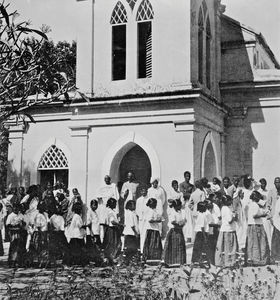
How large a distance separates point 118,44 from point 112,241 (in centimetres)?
598

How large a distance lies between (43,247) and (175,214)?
2.78m

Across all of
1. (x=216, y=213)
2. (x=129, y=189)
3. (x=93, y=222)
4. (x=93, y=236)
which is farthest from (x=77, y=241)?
(x=129, y=189)

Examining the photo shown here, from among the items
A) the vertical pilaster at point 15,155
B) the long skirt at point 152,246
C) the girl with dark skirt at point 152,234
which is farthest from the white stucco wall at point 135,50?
the long skirt at point 152,246

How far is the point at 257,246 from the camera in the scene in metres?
9.73

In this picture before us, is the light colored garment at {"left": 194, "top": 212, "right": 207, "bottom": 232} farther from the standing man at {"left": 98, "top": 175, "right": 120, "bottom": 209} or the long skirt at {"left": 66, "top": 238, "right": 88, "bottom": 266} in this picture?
the standing man at {"left": 98, "top": 175, "right": 120, "bottom": 209}

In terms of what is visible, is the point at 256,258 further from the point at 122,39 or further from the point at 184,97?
the point at 122,39

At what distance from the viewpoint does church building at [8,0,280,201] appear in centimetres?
1296

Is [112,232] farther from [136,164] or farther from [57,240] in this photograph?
[136,164]

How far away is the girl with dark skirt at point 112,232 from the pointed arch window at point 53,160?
15.4ft

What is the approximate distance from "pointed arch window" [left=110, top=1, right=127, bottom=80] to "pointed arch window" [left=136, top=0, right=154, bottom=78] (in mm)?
486

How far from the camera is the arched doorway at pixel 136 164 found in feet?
45.5

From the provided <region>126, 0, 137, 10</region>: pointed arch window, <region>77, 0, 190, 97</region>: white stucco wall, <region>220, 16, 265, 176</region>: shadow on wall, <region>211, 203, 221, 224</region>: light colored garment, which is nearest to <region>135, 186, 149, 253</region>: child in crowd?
<region>211, 203, 221, 224</region>: light colored garment

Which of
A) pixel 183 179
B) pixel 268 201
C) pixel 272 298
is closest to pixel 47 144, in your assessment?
pixel 183 179

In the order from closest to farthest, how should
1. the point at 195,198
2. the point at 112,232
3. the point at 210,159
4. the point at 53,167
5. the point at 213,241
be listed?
the point at 213,241 → the point at 112,232 → the point at 195,198 → the point at 210,159 → the point at 53,167
